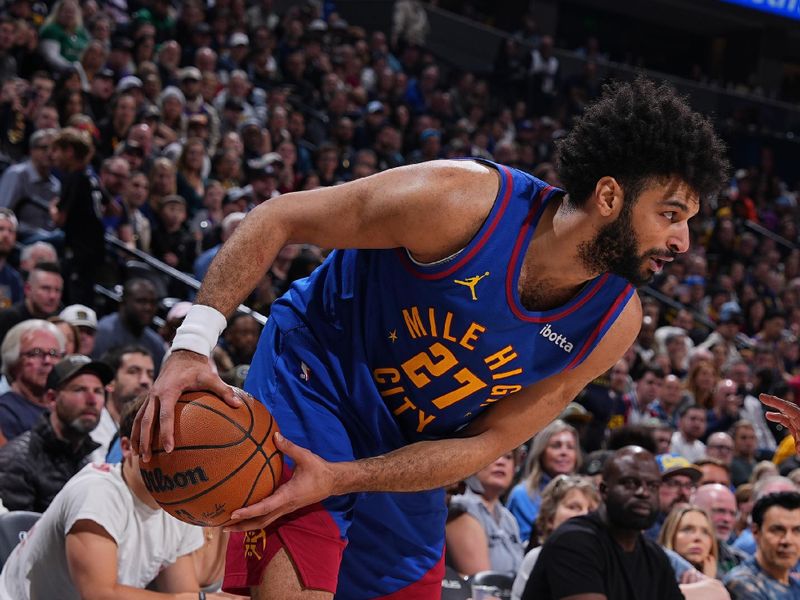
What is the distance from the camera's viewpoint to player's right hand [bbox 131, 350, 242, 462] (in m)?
2.36

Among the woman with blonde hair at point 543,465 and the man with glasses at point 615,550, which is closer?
the man with glasses at point 615,550

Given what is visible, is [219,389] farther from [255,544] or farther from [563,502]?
[563,502]

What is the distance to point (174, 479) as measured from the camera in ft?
7.93

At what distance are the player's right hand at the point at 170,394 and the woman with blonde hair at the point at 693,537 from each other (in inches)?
143

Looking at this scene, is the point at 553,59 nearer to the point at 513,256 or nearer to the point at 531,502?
the point at 531,502

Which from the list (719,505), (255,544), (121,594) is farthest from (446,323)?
(719,505)

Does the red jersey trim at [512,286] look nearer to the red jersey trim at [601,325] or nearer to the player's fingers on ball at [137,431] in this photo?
the red jersey trim at [601,325]

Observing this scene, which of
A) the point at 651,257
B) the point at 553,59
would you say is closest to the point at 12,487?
the point at 651,257

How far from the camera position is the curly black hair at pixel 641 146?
2709 mm

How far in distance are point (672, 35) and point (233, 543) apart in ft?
67.9

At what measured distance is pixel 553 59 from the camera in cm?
1794

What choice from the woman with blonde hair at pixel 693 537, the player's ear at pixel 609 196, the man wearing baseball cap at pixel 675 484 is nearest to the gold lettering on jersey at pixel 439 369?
the player's ear at pixel 609 196

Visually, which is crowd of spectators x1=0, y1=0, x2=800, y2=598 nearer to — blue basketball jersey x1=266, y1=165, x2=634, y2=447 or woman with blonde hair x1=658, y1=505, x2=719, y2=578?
woman with blonde hair x1=658, y1=505, x2=719, y2=578

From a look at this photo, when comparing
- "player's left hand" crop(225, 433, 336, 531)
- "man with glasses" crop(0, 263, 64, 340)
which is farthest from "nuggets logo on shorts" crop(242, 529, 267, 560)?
"man with glasses" crop(0, 263, 64, 340)
